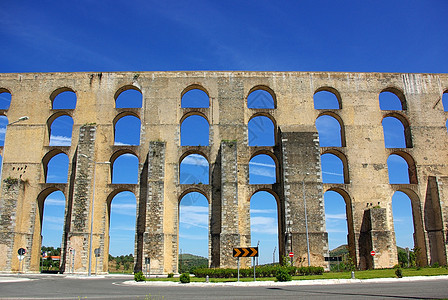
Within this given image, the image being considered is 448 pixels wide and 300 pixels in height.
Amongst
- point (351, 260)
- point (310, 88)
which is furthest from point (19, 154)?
point (351, 260)

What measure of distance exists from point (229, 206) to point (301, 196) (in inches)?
239

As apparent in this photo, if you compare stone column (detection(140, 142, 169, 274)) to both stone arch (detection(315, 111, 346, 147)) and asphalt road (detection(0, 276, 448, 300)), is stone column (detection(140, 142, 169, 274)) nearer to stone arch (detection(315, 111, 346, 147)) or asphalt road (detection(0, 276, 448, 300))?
asphalt road (detection(0, 276, 448, 300))

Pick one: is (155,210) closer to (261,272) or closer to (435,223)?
(261,272)

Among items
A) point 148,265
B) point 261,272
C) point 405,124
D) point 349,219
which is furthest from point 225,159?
point 405,124

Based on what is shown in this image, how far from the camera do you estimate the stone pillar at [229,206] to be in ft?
104

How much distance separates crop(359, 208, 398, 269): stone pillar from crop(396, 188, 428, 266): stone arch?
3.15 metres

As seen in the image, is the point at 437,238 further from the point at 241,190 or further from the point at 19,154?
the point at 19,154

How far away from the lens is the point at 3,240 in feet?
110

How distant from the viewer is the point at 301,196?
33.2m

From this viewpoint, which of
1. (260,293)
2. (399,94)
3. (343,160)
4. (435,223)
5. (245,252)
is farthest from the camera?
(399,94)

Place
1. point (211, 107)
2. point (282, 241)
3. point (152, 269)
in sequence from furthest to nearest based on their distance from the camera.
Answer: point (211, 107) < point (282, 241) < point (152, 269)

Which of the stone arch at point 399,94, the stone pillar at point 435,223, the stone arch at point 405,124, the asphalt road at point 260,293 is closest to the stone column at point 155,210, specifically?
the asphalt road at point 260,293

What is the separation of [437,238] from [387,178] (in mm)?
6528

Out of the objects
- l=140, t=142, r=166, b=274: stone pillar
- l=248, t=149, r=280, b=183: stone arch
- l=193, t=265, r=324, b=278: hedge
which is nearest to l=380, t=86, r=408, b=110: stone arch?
l=248, t=149, r=280, b=183: stone arch
